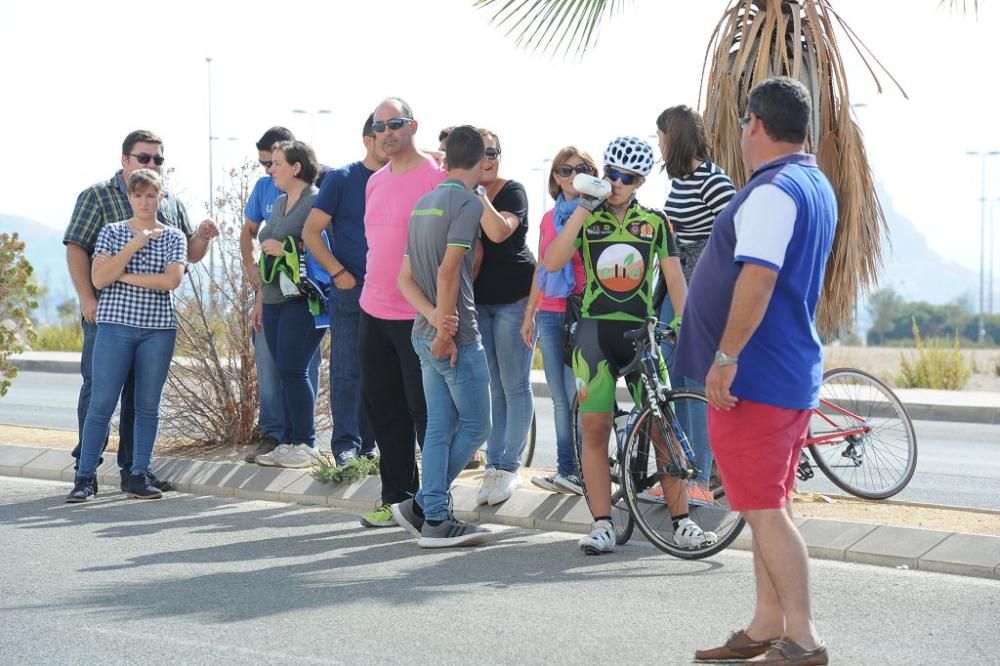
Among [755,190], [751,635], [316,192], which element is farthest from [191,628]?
[316,192]

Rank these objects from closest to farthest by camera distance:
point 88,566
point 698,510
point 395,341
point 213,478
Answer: point 88,566 < point 698,510 < point 395,341 < point 213,478

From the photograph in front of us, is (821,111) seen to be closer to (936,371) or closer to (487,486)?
(487,486)

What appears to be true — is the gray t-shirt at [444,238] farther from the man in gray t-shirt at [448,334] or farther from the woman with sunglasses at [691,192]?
the woman with sunglasses at [691,192]

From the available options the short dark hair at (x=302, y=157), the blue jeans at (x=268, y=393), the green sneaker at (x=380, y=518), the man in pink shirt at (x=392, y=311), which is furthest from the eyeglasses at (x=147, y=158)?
the green sneaker at (x=380, y=518)

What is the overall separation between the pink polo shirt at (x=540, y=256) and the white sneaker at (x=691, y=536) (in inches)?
65.0

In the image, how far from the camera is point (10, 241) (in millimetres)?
11086

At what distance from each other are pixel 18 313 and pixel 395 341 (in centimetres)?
476

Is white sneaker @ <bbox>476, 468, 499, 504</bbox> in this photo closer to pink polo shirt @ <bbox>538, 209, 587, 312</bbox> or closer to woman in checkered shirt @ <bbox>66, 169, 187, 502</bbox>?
pink polo shirt @ <bbox>538, 209, 587, 312</bbox>

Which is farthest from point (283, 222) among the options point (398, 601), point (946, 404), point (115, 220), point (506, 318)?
point (946, 404)

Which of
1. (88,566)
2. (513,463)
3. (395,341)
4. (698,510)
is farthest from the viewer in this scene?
(513,463)

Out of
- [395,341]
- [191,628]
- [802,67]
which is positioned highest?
[802,67]

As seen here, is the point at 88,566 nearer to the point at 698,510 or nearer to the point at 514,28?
the point at 698,510

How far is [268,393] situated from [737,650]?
5255mm

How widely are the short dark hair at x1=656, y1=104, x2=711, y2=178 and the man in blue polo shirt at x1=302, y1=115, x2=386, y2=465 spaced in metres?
1.91
